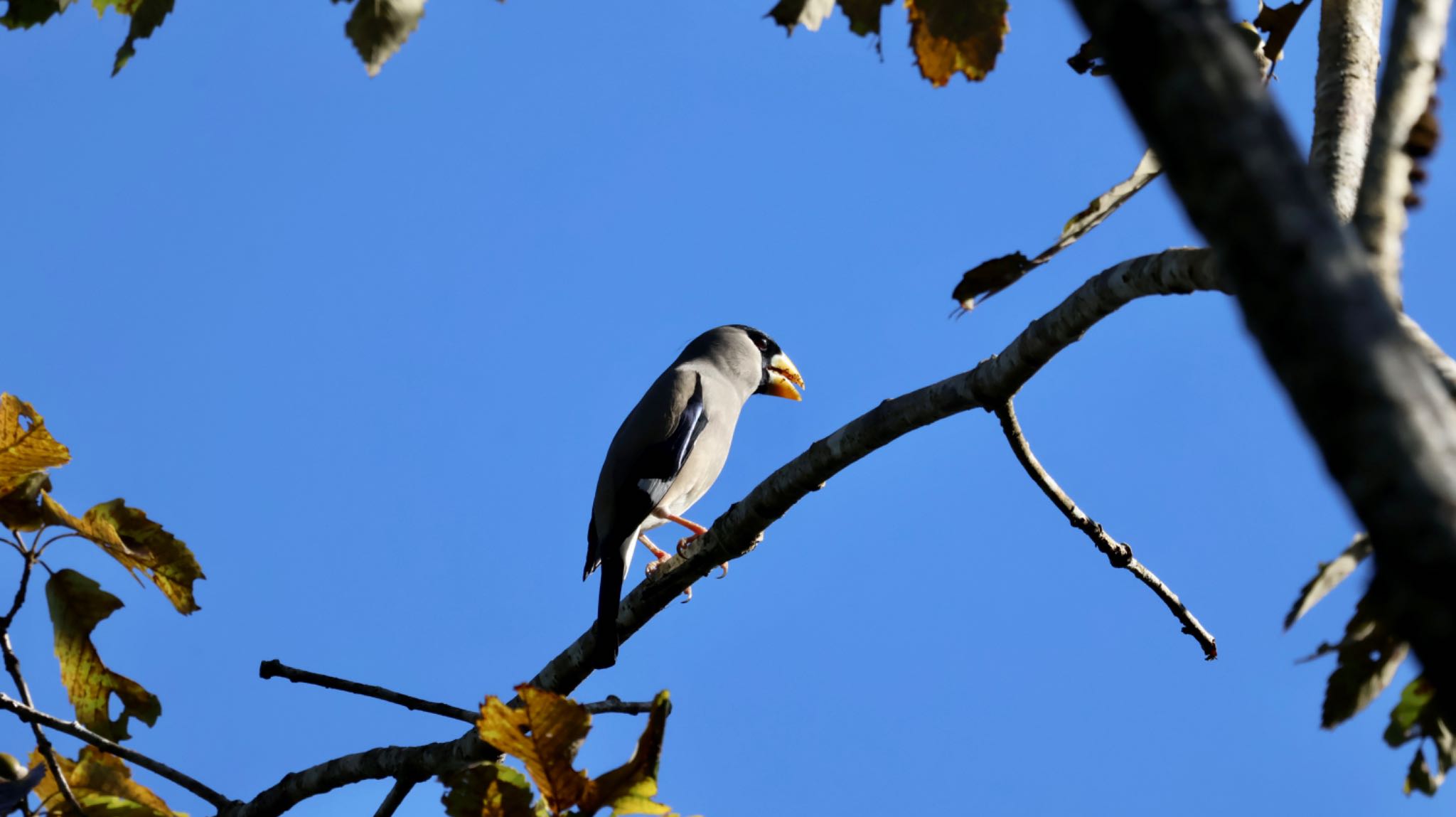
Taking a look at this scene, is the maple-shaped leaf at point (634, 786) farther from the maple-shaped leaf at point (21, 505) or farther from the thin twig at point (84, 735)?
the maple-shaped leaf at point (21, 505)

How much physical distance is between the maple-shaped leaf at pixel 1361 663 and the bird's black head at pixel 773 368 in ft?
23.8

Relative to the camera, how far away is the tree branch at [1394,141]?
4.71 ft

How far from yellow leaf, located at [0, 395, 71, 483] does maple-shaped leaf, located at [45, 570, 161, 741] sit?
0.88 feet

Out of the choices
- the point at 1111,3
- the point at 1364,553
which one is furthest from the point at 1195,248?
the point at 1111,3

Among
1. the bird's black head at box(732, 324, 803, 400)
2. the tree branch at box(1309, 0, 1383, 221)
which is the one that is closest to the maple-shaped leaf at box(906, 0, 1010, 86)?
the tree branch at box(1309, 0, 1383, 221)

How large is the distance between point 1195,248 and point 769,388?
6963 mm

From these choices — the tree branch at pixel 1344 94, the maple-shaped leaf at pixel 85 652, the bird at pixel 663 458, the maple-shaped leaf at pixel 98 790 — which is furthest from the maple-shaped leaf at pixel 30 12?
the bird at pixel 663 458

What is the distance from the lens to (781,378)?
9047mm

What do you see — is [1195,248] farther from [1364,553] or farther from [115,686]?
[115,686]

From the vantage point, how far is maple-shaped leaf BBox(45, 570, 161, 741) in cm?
301

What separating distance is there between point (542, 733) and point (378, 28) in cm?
124

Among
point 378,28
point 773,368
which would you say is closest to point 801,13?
point 378,28

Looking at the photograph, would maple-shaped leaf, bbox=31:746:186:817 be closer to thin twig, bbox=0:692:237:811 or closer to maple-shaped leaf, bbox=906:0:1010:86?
thin twig, bbox=0:692:237:811

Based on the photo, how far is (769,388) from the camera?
356 inches
